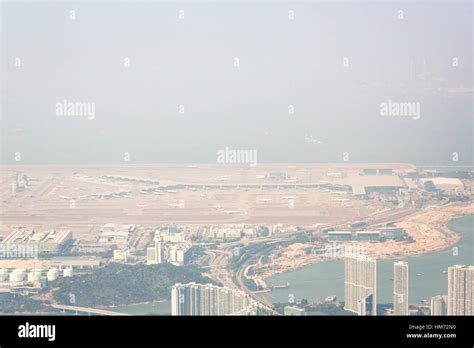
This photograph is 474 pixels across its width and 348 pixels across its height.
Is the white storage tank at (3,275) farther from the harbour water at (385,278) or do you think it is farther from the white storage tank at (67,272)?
the harbour water at (385,278)

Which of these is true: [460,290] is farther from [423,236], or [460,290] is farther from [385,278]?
[423,236]

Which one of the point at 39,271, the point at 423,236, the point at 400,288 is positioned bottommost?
the point at 400,288

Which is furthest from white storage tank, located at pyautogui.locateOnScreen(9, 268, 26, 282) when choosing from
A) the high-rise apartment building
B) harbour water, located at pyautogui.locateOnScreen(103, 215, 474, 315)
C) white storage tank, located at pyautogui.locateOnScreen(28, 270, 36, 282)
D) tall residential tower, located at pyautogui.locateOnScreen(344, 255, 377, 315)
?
the high-rise apartment building

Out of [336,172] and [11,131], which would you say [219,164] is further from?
[11,131]

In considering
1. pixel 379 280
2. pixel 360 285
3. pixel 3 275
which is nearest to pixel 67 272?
pixel 3 275

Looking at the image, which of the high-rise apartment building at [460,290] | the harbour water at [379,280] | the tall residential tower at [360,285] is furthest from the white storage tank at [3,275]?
the high-rise apartment building at [460,290]

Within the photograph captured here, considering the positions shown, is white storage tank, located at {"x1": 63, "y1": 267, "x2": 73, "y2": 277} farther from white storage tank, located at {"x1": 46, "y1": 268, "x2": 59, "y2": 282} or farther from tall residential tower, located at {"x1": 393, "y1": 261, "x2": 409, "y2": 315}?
tall residential tower, located at {"x1": 393, "y1": 261, "x2": 409, "y2": 315}
